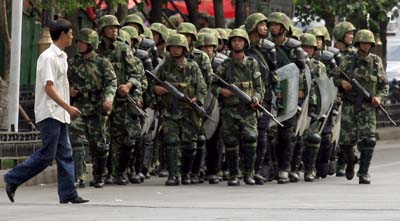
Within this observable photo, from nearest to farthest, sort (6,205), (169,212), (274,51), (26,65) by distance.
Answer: (169,212), (6,205), (274,51), (26,65)

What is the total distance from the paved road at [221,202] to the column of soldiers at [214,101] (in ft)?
1.23

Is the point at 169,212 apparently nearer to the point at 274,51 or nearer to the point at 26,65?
the point at 274,51

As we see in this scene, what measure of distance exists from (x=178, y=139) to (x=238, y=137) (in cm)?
69

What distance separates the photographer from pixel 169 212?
14008 millimetres

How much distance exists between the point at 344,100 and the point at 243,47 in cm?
171

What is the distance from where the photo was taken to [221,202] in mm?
15859

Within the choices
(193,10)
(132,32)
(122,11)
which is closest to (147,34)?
(132,32)

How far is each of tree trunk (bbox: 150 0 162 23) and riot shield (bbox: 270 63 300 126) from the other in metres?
8.34

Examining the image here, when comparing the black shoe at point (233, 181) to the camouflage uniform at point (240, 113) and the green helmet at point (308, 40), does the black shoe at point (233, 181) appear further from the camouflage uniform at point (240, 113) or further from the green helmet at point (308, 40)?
the green helmet at point (308, 40)

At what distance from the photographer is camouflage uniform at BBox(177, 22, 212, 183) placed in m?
19.1

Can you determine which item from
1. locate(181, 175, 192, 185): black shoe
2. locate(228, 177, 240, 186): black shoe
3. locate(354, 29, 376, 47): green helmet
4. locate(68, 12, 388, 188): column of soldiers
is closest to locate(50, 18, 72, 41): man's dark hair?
locate(68, 12, 388, 188): column of soldiers

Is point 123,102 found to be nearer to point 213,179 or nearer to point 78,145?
point 78,145

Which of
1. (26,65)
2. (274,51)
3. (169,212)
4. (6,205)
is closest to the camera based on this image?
(169,212)

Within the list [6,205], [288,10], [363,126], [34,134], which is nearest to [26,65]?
[288,10]
